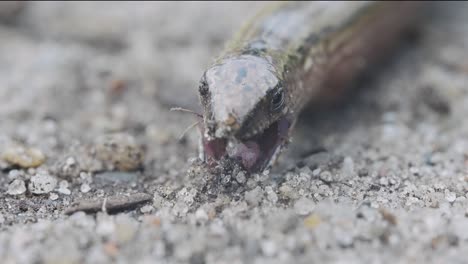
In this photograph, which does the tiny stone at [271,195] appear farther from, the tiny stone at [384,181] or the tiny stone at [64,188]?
the tiny stone at [64,188]

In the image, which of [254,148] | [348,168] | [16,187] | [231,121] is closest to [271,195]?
[254,148]

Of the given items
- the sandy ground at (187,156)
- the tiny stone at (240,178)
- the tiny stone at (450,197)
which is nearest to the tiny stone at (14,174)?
the sandy ground at (187,156)

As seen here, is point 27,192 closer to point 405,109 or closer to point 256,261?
point 256,261

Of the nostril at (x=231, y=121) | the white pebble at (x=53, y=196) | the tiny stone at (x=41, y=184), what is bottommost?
the white pebble at (x=53, y=196)

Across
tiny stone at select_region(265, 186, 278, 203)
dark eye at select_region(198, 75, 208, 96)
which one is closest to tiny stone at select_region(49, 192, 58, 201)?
dark eye at select_region(198, 75, 208, 96)

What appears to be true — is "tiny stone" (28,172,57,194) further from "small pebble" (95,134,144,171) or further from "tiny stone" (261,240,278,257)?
"tiny stone" (261,240,278,257)

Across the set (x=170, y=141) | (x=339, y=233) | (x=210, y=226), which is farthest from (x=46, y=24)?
(x=339, y=233)

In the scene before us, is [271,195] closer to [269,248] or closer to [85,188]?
[269,248]
